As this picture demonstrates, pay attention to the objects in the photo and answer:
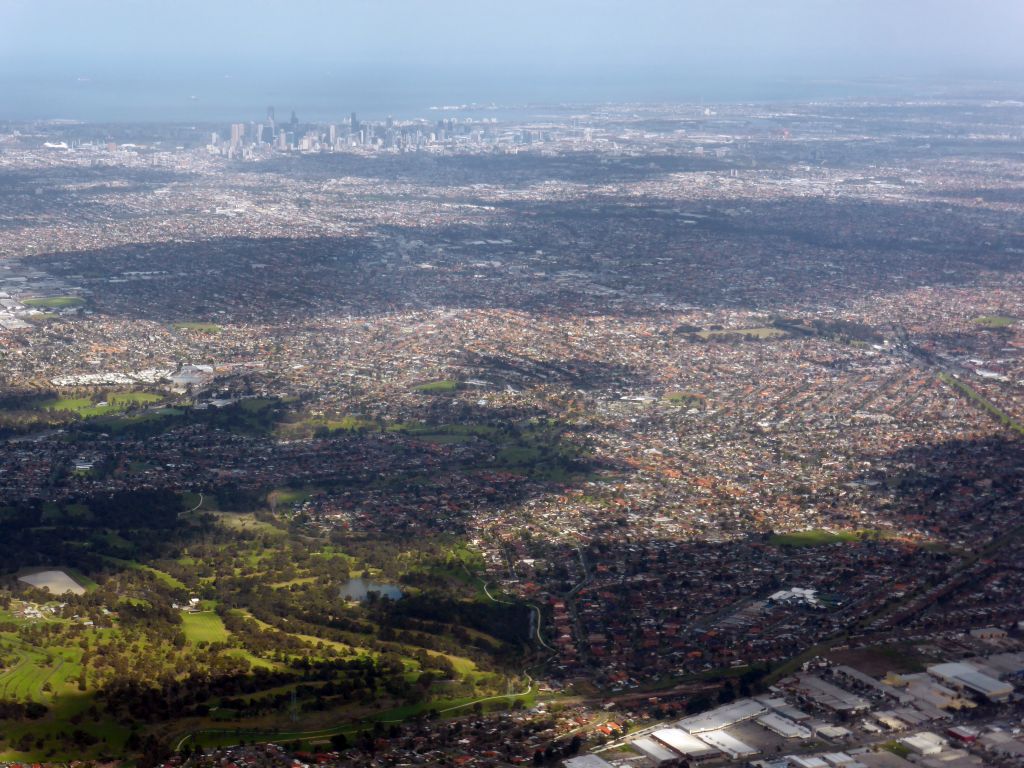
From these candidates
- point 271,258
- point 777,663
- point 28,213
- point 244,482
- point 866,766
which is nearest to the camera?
point 866,766

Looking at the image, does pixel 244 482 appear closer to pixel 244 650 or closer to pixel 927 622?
pixel 244 650

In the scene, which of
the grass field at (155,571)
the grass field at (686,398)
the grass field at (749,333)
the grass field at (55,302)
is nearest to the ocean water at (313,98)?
the grass field at (55,302)

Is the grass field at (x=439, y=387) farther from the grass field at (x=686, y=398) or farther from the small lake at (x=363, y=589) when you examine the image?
the small lake at (x=363, y=589)

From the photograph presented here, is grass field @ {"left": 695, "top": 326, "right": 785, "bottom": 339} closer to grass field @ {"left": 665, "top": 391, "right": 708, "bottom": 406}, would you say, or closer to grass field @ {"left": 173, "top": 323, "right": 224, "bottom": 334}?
Result: grass field @ {"left": 665, "top": 391, "right": 708, "bottom": 406}

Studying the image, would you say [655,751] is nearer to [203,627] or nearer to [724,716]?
[724,716]

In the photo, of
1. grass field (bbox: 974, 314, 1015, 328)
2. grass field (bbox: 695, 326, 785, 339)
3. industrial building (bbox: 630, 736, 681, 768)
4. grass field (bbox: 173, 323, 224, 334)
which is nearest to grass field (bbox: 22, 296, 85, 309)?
grass field (bbox: 173, 323, 224, 334)

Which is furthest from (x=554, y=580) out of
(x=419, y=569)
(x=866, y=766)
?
(x=866, y=766)
